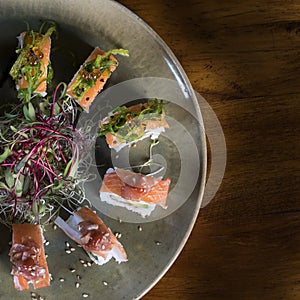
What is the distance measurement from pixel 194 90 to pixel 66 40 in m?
0.47

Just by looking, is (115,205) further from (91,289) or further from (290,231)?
(290,231)

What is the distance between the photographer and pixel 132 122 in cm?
172

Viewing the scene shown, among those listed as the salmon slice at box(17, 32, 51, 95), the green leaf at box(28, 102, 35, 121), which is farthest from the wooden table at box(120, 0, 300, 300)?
the green leaf at box(28, 102, 35, 121)

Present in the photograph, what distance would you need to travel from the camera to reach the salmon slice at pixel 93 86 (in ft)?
5.62

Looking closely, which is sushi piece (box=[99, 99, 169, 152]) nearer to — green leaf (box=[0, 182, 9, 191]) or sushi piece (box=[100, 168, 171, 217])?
sushi piece (box=[100, 168, 171, 217])

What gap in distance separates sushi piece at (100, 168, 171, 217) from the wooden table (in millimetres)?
224

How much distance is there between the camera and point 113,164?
1780 mm

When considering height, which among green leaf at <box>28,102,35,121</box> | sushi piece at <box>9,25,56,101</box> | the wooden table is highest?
sushi piece at <box>9,25,56,101</box>

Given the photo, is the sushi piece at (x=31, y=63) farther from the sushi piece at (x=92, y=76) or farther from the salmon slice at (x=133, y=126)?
the salmon slice at (x=133, y=126)

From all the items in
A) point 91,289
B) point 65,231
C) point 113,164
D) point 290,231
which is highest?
point 113,164

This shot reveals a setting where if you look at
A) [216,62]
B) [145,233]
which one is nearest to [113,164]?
[145,233]

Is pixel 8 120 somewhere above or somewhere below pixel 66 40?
below

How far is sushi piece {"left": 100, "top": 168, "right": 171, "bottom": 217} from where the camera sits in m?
1.71

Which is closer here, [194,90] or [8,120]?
[8,120]
